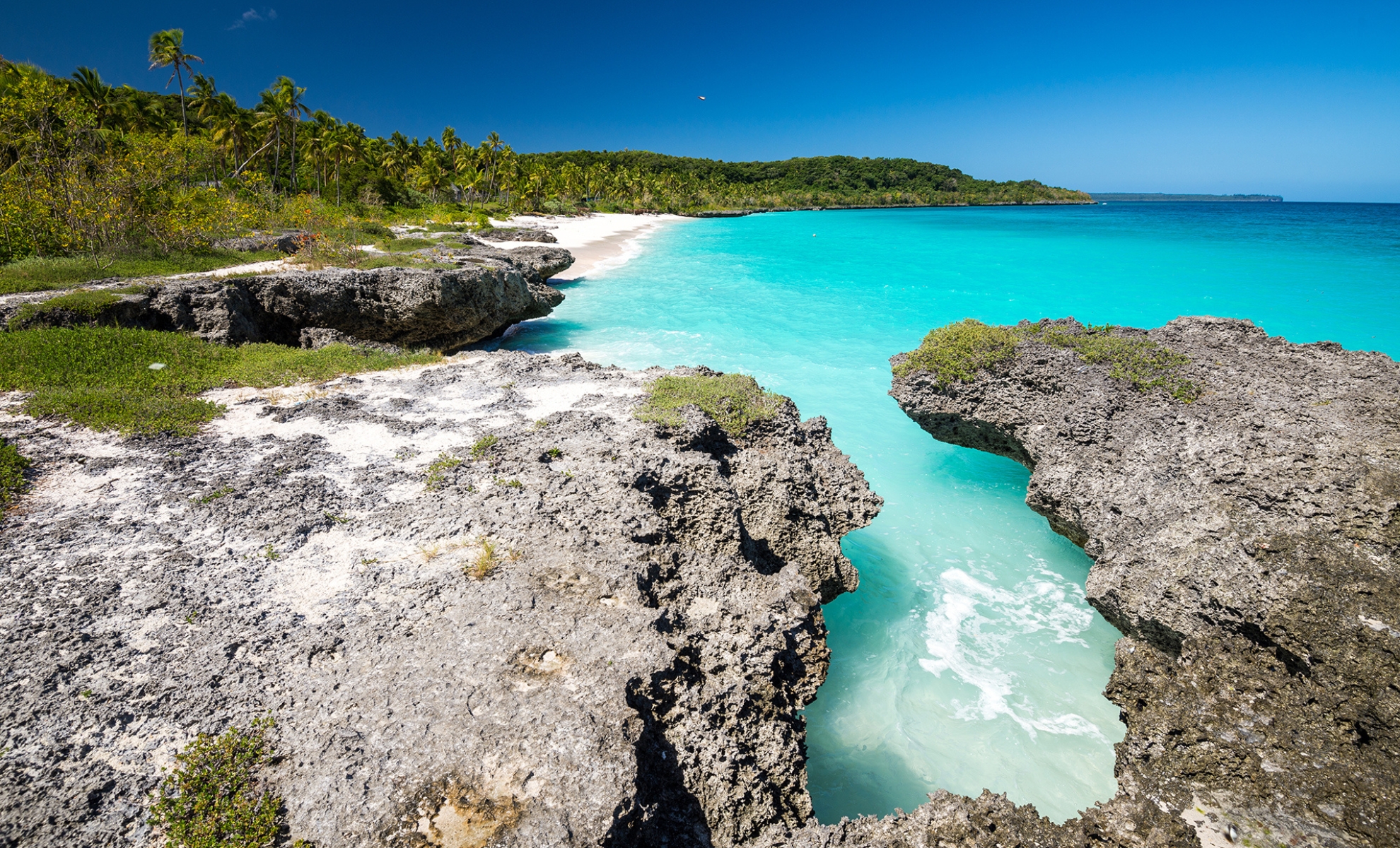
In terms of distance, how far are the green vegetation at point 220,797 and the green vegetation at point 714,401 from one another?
611 centimetres

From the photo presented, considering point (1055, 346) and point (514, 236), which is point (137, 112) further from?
point (1055, 346)

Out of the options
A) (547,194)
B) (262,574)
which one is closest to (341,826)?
(262,574)

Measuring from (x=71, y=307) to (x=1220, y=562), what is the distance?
68.1 ft

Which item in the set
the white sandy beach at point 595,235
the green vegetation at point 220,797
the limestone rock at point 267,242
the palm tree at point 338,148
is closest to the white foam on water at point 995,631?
the green vegetation at point 220,797

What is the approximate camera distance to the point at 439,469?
796cm

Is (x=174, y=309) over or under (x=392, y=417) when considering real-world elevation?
over

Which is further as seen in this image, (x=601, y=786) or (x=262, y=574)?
(x=262, y=574)

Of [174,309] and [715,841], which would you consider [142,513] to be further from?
[174,309]

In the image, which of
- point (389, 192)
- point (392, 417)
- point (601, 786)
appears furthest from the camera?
point (389, 192)

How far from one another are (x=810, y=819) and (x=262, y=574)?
18.6ft

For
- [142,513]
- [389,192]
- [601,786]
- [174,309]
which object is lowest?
[601,786]

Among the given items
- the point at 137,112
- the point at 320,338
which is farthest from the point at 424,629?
the point at 137,112

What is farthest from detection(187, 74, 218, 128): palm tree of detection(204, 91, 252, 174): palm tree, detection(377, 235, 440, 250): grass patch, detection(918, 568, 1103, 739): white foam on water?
Answer: detection(918, 568, 1103, 739): white foam on water

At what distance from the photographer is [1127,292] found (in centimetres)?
4141
